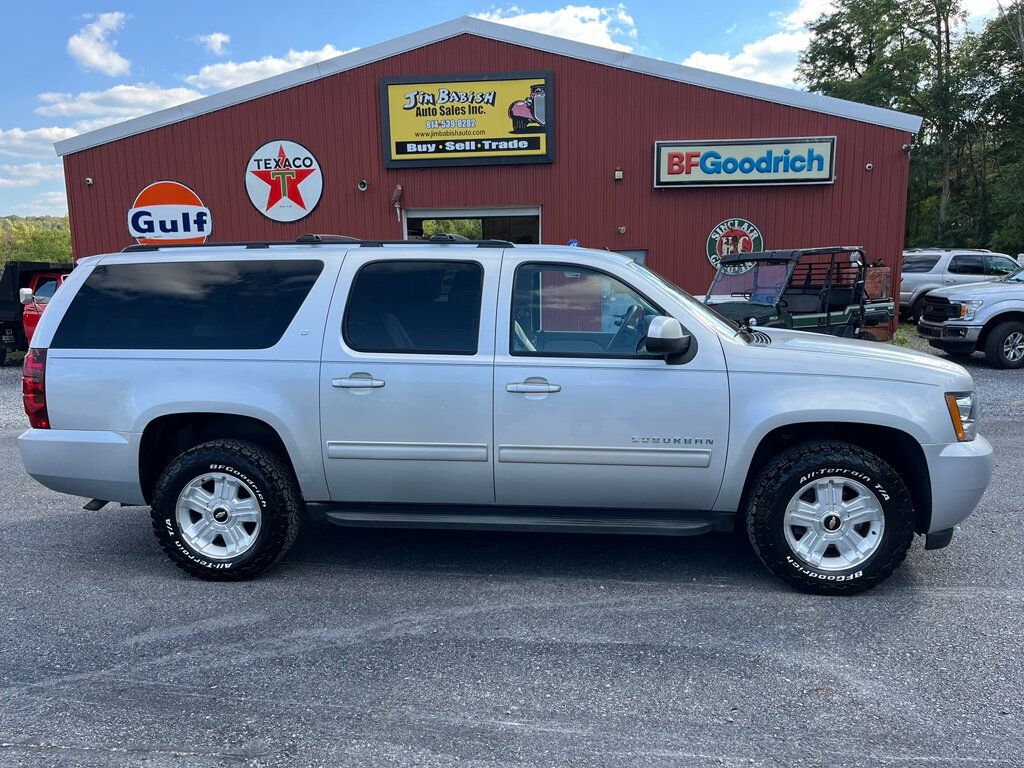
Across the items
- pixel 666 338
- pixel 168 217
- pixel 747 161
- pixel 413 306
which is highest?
pixel 747 161

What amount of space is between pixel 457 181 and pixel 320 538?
36.2ft

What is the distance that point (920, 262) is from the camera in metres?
19.1

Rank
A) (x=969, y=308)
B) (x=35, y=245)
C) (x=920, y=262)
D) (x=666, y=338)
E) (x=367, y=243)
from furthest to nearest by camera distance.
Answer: (x=35, y=245) → (x=920, y=262) → (x=969, y=308) → (x=367, y=243) → (x=666, y=338)

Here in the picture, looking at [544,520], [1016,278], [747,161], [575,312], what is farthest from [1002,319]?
[544,520]

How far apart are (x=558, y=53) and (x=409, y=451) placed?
12.0 metres

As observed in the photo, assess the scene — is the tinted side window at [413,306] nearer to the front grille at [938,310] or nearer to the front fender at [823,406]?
the front fender at [823,406]

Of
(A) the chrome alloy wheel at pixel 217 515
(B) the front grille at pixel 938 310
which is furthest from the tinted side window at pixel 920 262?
(A) the chrome alloy wheel at pixel 217 515

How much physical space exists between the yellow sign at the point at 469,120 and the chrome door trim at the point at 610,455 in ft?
37.7

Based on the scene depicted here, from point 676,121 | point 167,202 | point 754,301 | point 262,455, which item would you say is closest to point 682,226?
point 676,121

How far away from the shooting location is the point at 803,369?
3738 mm

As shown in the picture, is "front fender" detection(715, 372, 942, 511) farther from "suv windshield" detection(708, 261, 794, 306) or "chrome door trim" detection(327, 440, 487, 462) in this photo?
"suv windshield" detection(708, 261, 794, 306)

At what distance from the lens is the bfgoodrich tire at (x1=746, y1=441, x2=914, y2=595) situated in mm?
3721

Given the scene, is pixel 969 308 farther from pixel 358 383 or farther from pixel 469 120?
pixel 358 383

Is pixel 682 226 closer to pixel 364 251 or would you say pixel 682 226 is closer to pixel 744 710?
pixel 364 251
